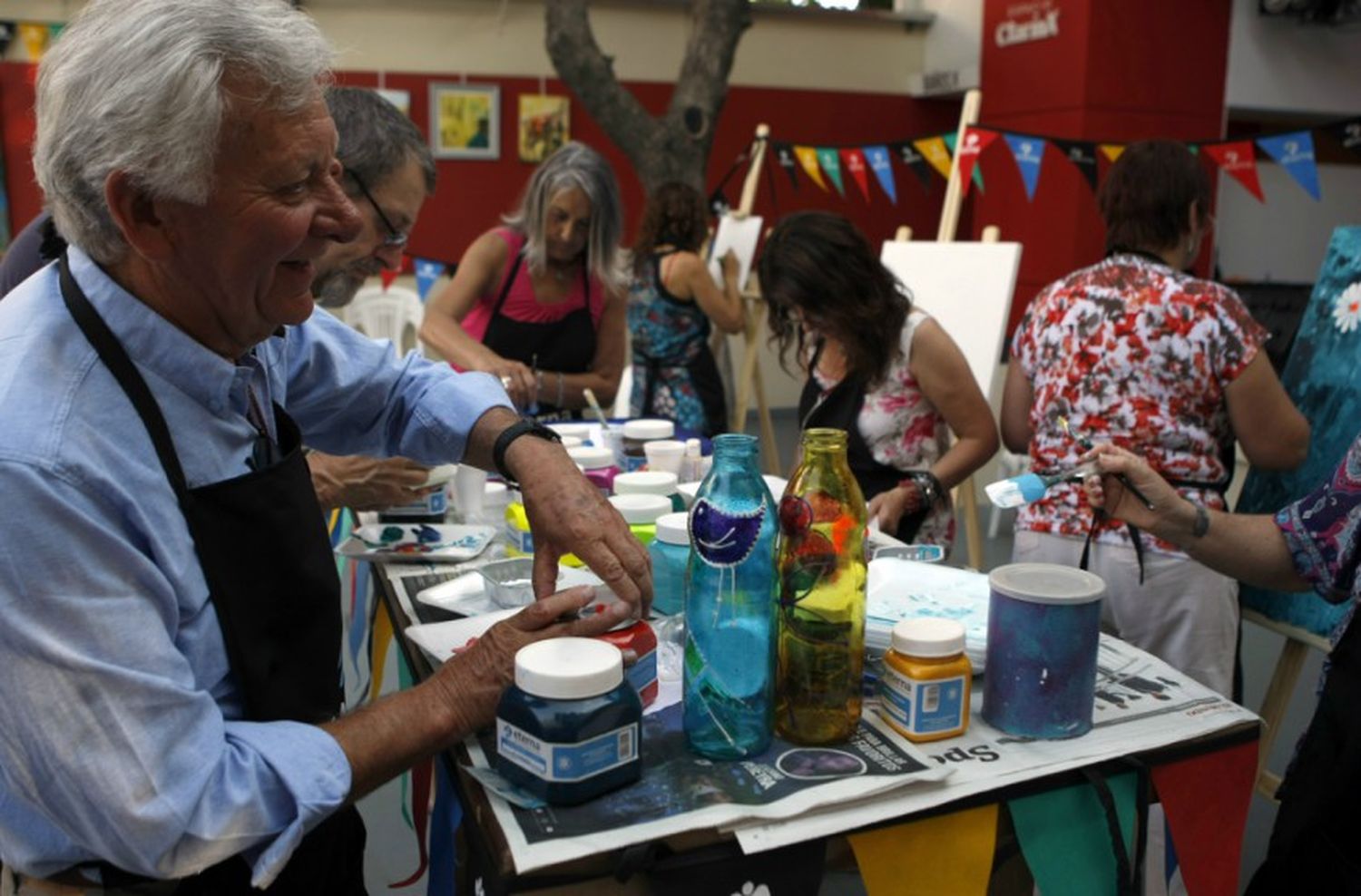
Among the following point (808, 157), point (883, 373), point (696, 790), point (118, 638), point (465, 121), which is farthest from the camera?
point (465, 121)

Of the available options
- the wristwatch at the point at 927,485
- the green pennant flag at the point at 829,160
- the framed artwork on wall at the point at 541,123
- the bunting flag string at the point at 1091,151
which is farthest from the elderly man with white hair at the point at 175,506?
the framed artwork on wall at the point at 541,123

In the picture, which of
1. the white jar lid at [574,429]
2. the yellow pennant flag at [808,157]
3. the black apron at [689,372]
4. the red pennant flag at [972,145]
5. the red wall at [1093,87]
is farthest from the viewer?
the red wall at [1093,87]

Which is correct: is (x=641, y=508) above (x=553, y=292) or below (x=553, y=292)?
below

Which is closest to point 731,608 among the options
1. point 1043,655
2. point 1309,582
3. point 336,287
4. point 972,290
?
point 1043,655

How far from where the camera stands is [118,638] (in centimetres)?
74

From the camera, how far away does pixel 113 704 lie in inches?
28.8

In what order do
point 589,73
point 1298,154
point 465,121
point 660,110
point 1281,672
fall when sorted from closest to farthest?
point 1281,672 < point 1298,154 < point 589,73 < point 465,121 < point 660,110

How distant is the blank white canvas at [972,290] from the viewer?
115 inches

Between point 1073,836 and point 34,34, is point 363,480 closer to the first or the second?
point 1073,836

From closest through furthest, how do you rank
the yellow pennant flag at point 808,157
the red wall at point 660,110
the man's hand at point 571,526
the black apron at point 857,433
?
1. the man's hand at point 571,526
2. the black apron at point 857,433
3. the yellow pennant flag at point 808,157
4. the red wall at point 660,110

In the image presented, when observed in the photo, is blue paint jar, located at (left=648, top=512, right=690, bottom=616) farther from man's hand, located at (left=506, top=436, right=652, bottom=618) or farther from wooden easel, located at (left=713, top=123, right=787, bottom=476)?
wooden easel, located at (left=713, top=123, right=787, bottom=476)

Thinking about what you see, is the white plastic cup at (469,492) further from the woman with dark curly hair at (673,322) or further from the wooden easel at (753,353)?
the wooden easel at (753,353)

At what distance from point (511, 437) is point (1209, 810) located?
0.85 meters

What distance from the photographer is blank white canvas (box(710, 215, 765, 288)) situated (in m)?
4.94
